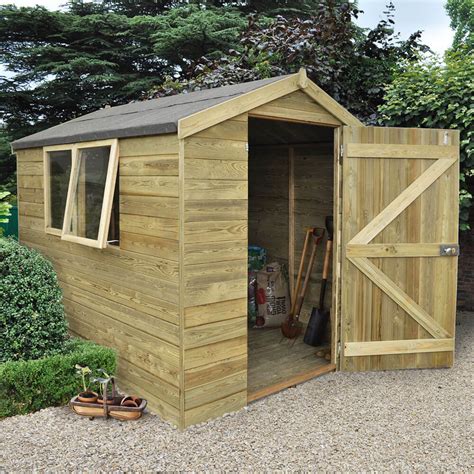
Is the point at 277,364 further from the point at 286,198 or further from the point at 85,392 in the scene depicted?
the point at 286,198

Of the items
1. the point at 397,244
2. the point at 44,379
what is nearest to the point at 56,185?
the point at 44,379

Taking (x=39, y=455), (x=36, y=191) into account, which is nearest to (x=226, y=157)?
(x=39, y=455)

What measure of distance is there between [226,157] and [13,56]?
45.2 ft

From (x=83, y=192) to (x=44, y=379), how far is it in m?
1.89

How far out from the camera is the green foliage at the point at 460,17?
26.7 meters

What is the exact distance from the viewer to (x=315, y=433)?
4160 mm

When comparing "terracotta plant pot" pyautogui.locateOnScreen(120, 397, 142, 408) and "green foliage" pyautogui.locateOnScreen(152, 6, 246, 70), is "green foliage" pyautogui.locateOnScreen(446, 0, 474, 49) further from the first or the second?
"terracotta plant pot" pyautogui.locateOnScreen(120, 397, 142, 408)

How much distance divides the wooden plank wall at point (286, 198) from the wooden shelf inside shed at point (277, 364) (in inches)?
29.4

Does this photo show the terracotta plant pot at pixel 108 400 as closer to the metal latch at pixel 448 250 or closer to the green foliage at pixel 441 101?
the metal latch at pixel 448 250

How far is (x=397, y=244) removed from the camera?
545cm

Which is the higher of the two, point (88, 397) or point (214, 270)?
point (214, 270)

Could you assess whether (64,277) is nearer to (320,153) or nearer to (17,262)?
(17,262)

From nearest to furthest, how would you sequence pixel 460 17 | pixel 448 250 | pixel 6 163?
pixel 448 250
pixel 6 163
pixel 460 17

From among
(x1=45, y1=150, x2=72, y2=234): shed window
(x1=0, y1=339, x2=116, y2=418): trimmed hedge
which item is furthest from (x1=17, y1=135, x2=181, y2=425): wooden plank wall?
(x1=45, y1=150, x2=72, y2=234): shed window
